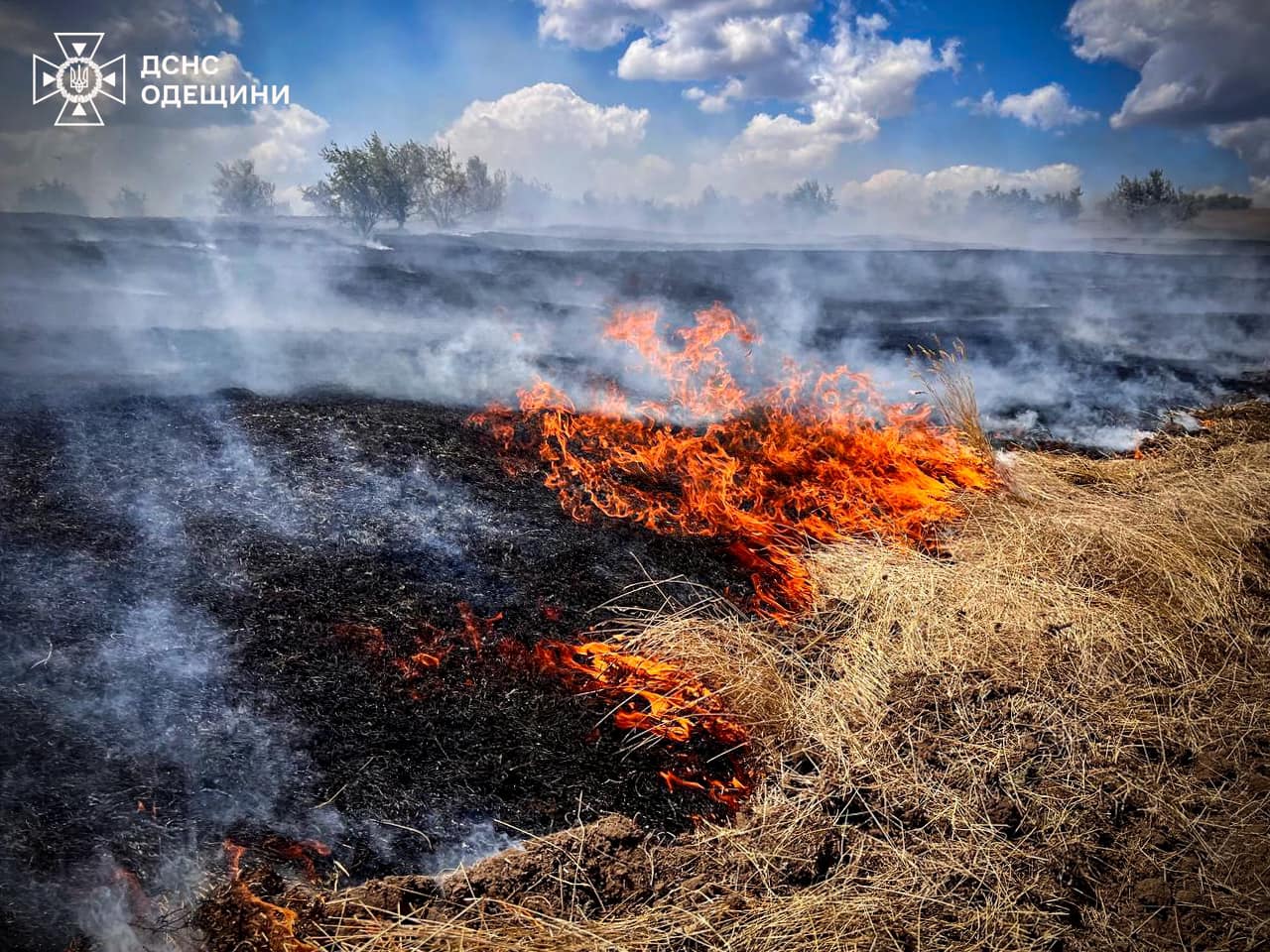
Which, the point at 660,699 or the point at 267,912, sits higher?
the point at 660,699

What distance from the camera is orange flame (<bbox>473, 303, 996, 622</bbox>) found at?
556 centimetres

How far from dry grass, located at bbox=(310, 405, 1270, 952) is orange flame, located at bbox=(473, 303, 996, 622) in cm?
42

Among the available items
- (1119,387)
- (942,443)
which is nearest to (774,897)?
(942,443)

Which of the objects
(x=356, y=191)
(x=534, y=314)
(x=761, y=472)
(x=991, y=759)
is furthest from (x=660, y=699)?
(x=356, y=191)

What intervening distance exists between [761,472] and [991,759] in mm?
3083

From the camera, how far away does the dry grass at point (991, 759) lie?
9.01 feet

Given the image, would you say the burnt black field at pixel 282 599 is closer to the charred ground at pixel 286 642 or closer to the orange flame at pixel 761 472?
the charred ground at pixel 286 642

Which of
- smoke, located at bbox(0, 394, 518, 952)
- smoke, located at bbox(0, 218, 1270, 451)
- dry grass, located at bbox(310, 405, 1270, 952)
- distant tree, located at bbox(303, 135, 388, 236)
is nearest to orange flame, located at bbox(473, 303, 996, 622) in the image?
dry grass, located at bbox(310, 405, 1270, 952)

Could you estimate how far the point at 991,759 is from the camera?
3.48 meters

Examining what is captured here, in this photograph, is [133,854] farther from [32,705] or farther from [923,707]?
[923,707]

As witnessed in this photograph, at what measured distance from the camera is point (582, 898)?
282 centimetres

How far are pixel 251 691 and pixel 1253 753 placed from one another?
15.7ft

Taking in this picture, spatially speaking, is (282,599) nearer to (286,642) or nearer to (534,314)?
(286,642)

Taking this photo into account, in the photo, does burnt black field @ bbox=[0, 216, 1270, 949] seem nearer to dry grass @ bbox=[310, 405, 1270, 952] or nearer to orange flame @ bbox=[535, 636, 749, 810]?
orange flame @ bbox=[535, 636, 749, 810]
